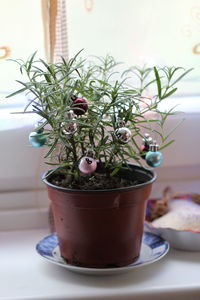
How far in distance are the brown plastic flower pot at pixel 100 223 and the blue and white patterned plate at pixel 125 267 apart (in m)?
0.01

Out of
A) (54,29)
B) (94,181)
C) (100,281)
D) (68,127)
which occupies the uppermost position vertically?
(54,29)

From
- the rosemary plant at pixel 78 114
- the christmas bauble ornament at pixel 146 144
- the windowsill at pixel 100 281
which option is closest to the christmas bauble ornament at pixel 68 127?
the rosemary plant at pixel 78 114

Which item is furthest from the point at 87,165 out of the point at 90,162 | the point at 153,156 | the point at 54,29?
the point at 54,29

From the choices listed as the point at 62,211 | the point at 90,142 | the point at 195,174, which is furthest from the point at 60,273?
the point at 195,174

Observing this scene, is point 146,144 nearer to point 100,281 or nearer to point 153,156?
point 153,156

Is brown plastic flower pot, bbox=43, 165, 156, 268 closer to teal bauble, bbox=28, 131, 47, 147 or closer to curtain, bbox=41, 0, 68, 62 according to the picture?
teal bauble, bbox=28, 131, 47, 147

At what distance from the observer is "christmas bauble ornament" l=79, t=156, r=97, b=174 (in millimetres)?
740

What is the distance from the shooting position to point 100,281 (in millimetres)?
784

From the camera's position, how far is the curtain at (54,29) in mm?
919

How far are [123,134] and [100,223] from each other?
0.48ft

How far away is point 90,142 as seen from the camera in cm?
78

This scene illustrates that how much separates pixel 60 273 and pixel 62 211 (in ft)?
0.37

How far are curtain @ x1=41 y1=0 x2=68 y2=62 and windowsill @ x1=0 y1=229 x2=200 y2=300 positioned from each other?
15.4 inches

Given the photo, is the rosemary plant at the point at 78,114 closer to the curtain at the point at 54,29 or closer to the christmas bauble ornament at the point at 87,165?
the christmas bauble ornament at the point at 87,165
